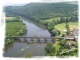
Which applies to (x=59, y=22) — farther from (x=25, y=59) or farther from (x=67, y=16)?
(x=25, y=59)

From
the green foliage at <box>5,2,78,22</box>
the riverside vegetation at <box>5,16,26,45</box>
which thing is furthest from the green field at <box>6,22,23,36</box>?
the green foliage at <box>5,2,78,22</box>

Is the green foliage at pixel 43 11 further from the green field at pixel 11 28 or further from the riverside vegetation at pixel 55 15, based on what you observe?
the green field at pixel 11 28

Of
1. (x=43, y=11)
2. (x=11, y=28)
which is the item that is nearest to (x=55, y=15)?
(x=43, y=11)

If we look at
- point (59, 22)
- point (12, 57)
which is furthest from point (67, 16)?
point (12, 57)

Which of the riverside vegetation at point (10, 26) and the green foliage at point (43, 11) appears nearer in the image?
the riverside vegetation at point (10, 26)

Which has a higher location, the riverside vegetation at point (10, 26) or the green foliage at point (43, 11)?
the green foliage at point (43, 11)

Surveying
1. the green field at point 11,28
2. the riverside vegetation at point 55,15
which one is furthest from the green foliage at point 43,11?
the green field at point 11,28

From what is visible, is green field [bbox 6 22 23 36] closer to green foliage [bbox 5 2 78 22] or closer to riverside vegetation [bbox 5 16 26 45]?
riverside vegetation [bbox 5 16 26 45]

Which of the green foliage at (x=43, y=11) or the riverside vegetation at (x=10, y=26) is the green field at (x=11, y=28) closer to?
the riverside vegetation at (x=10, y=26)

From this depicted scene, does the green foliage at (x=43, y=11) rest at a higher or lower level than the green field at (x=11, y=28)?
higher

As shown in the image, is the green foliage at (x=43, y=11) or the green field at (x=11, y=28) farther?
the green foliage at (x=43, y=11)
